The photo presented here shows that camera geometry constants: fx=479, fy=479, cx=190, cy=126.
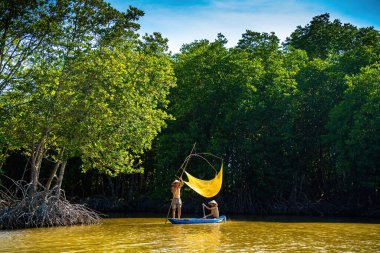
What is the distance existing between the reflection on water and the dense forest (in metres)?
4.56

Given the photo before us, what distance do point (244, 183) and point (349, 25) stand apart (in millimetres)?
15061

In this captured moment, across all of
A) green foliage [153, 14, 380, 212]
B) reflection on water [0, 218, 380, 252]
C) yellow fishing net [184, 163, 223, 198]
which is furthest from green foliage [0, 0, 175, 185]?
green foliage [153, 14, 380, 212]

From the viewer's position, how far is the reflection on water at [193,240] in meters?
11.5

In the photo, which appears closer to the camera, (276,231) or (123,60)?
(276,231)

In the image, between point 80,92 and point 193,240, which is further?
point 80,92

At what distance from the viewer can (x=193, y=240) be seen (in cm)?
1311

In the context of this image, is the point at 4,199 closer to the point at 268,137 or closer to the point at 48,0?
the point at 48,0

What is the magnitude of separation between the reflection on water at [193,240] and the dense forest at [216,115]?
4.56m

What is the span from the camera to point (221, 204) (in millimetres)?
29375

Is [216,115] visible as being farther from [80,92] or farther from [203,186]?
[80,92]

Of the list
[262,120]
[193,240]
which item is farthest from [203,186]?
[262,120]

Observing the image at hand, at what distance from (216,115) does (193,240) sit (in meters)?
18.0

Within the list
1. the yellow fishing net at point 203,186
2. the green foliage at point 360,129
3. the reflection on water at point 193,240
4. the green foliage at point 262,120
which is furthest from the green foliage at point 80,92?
the green foliage at point 360,129

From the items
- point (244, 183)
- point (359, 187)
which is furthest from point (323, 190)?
point (244, 183)
